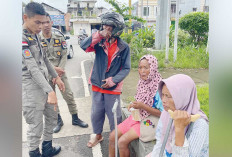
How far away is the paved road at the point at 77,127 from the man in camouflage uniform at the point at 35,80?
44 centimetres

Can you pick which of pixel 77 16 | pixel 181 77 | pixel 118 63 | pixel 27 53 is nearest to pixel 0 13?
pixel 27 53

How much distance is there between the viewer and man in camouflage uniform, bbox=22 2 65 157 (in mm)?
1289

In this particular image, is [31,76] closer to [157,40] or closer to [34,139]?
[34,139]

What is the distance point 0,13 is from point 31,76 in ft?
3.44

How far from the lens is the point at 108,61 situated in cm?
204

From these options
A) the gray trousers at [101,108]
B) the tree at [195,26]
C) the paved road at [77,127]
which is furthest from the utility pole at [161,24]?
the gray trousers at [101,108]

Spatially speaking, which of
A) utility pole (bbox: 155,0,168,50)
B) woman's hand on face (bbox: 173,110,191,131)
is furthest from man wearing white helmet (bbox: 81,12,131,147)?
utility pole (bbox: 155,0,168,50)

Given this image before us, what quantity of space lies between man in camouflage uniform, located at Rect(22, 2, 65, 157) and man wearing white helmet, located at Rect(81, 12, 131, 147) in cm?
44

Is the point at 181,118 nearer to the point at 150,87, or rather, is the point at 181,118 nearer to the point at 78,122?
the point at 150,87

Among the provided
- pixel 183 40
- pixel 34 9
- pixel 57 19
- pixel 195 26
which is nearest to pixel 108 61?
pixel 57 19

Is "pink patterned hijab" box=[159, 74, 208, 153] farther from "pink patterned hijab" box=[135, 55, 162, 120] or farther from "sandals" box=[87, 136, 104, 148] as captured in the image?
"sandals" box=[87, 136, 104, 148]

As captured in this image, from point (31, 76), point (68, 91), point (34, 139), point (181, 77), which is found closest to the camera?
point (181, 77)

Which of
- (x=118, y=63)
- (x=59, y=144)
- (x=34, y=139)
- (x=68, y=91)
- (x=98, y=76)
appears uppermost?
(x=118, y=63)

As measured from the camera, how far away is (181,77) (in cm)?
128
